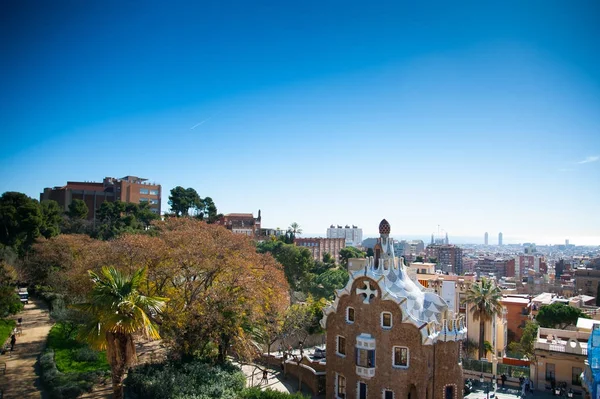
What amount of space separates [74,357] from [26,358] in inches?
171

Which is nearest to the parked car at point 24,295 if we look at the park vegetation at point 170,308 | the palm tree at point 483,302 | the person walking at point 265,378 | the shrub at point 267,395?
the park vegetation at point 170,308

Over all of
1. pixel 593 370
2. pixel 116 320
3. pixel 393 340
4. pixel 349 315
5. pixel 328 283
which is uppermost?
pixel 116 320

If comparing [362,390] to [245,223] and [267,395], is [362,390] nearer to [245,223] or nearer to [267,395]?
[267,395]

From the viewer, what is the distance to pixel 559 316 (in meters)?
54.7

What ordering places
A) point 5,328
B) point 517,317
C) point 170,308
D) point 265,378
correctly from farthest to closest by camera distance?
point 517,317
point 5,328
point 265,378
point 170,308

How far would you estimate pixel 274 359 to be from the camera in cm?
3831

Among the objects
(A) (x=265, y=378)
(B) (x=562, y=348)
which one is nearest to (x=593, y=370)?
(B) (x=562, y=348)

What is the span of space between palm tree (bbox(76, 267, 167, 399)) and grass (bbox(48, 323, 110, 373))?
1210cm

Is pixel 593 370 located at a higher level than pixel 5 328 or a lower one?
higher

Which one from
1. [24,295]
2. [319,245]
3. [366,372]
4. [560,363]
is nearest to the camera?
[366,372]

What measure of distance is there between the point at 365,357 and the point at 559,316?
38.3 m

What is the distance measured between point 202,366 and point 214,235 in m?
10.3

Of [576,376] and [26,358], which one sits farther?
[576,376]

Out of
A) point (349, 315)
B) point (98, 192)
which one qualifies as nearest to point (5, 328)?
point (349, 315)
